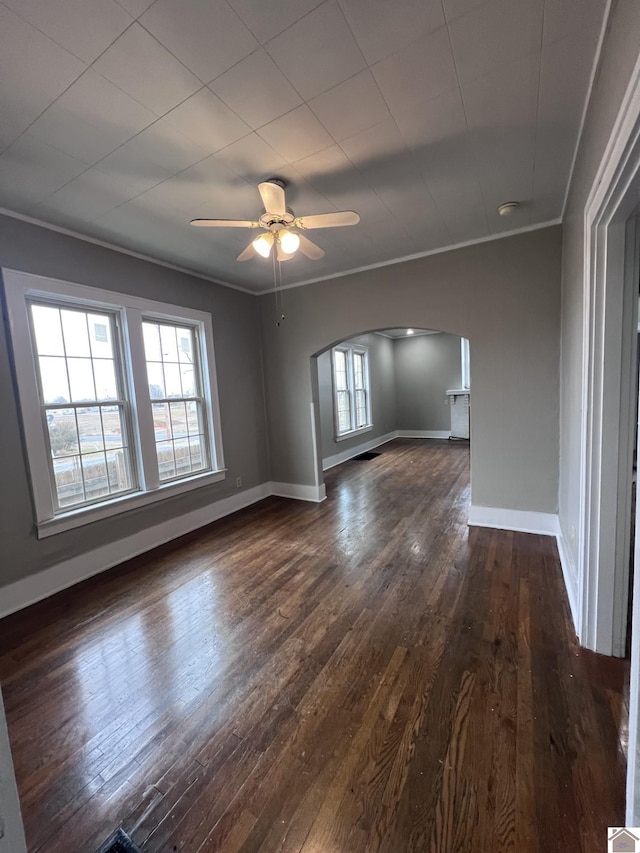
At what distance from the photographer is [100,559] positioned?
3.04 metres

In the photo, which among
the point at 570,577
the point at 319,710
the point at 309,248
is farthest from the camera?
the point at 309,248

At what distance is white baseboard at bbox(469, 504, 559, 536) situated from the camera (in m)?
3.23

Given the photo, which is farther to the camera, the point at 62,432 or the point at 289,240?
the point at 62,432

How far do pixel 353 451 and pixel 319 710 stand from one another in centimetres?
574

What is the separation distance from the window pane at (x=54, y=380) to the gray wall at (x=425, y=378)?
25.3 ft

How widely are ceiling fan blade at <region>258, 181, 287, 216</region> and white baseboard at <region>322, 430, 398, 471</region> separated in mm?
4306

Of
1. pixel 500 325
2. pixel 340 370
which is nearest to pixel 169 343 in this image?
pixel 500 325

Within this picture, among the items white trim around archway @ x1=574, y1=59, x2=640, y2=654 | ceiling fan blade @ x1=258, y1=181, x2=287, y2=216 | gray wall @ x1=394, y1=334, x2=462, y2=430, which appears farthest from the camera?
gray wall @ x1=394, y1=334, x2=462, y2=430

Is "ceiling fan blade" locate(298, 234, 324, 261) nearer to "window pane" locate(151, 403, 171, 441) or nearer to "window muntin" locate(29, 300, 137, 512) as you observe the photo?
"window muntin" locate(29, 300, 137, 512)

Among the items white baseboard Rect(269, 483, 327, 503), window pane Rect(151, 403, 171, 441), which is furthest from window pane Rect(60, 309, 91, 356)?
white baseboard Rect(269, 483, 327, 503)

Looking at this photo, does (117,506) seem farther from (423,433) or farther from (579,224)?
(423,433)

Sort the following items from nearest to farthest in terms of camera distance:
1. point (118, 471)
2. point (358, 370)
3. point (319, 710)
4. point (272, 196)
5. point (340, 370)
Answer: point (319, 710) → point (272, 196) → point (118, 471) → point (340, 370) → point (358, 370)

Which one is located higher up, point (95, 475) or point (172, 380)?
point (172, 380)

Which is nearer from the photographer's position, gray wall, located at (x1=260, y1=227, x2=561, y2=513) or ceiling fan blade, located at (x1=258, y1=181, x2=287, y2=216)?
ceiling fan blade, located at (x1=258, y1=181, x2=287, y2=216)
